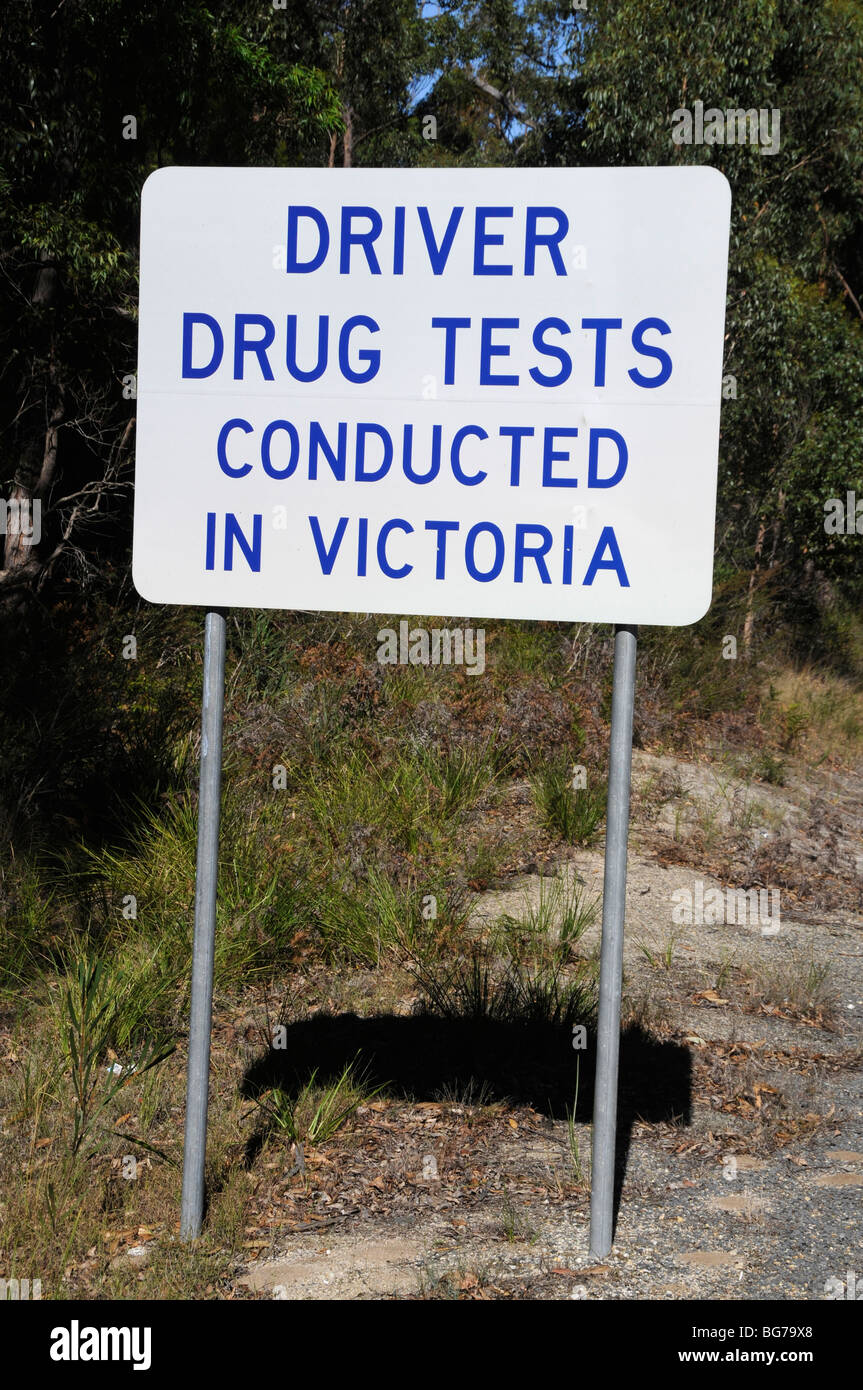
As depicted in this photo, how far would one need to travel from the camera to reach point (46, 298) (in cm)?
853

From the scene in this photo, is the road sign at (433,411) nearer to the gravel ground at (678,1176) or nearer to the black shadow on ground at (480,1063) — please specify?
the gravel ground at (678,1176)

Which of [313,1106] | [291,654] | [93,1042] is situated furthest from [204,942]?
[291,654]

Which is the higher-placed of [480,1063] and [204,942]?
[204,942]

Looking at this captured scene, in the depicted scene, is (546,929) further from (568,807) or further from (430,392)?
(430,392)

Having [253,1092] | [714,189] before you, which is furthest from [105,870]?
[714,189]

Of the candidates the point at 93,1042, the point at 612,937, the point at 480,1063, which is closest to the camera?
the point at 612,937

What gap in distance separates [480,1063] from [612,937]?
142 cm

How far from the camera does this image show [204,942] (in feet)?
10.4

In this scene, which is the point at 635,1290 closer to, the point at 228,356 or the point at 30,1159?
the point at 30,1159

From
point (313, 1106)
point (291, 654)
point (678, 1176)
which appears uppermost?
point (291, 654)

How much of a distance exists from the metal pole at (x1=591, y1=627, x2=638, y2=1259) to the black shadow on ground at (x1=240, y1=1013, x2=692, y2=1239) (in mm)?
699

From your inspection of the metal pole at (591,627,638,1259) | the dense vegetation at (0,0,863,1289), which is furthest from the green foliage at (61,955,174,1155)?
the metal pole at (591,627,638,1259)

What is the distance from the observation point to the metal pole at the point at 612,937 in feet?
9.82

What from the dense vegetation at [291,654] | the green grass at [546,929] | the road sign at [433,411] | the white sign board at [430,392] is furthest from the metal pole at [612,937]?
the green grass at [546,929]
